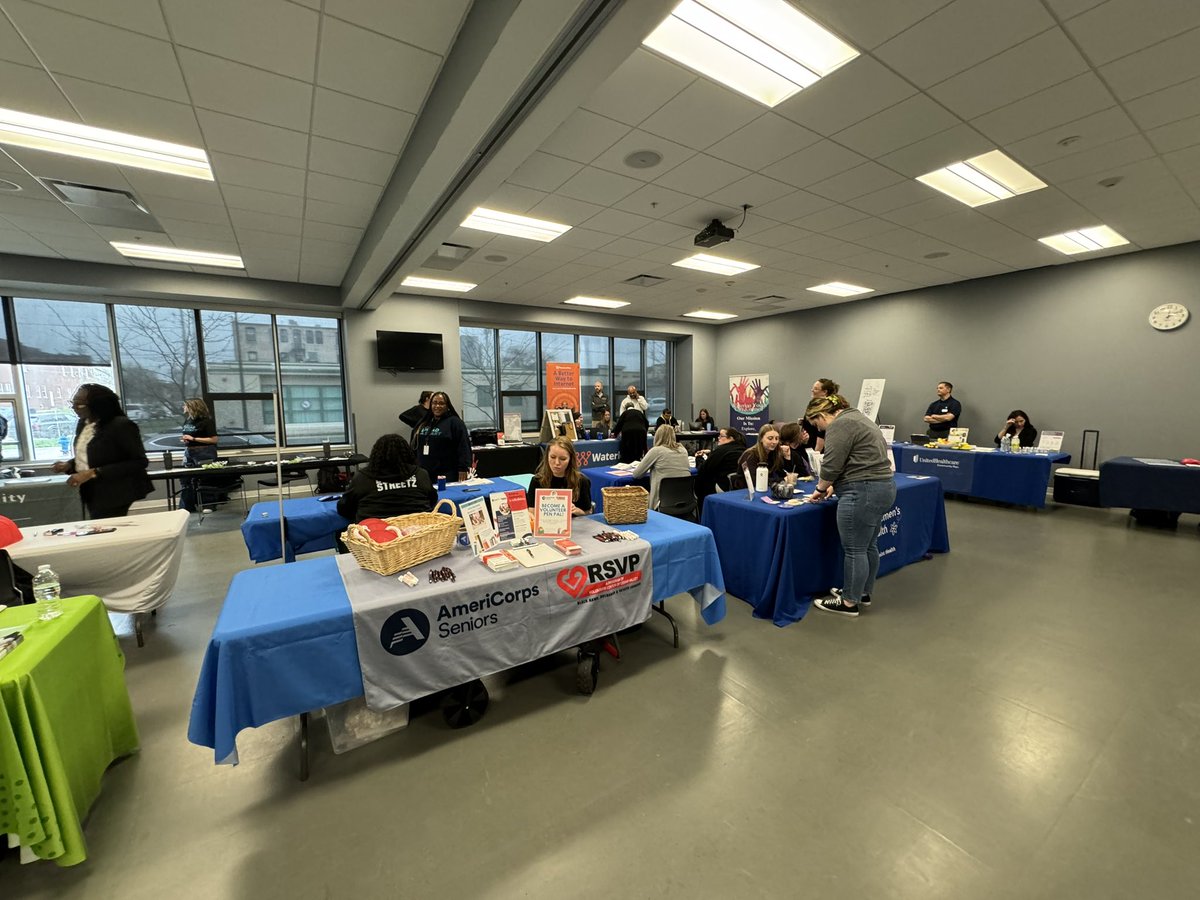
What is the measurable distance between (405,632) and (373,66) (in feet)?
8.86

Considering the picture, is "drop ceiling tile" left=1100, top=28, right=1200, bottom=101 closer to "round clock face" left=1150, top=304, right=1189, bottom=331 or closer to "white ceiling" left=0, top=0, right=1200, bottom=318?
"white ceiling" left=0, top=0, right=1200, bottom=318

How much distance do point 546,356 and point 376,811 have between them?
897 cm

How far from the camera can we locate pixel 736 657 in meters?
2.60

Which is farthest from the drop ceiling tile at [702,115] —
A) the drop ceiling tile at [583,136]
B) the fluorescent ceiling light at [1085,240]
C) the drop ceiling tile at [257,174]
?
the fluorescent ceiling light at [1085,240]

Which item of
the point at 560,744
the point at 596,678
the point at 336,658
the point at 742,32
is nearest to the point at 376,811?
the point at 336,658

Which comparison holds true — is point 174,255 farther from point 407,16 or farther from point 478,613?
point 478,613

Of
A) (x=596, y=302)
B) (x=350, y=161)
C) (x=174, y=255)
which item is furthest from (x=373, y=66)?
(x=596, y=302)

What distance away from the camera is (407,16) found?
2047 millimetres

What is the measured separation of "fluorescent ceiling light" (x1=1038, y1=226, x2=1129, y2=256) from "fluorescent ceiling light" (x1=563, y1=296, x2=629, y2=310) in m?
5.65

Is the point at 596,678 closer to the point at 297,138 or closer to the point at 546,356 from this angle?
the point at 297,138

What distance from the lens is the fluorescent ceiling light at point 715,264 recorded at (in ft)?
19.2

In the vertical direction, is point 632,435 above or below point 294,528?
above

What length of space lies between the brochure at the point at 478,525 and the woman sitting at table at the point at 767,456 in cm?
224

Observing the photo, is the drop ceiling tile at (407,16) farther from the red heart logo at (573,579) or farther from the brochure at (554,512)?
the red heart logo at (573,579)
